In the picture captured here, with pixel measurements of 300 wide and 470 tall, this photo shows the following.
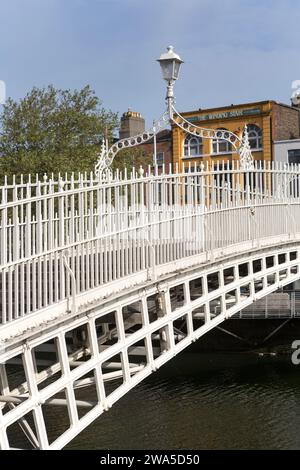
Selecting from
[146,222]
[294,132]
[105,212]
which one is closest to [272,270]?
[146,222]

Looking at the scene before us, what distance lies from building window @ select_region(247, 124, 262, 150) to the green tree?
548 inches

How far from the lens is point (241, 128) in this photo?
1522 inches

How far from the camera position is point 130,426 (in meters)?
16.8

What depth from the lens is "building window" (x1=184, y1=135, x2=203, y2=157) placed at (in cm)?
4012

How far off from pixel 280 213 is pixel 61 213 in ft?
22.2

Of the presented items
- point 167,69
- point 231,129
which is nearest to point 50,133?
point 167,69

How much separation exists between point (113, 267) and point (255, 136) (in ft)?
99.4

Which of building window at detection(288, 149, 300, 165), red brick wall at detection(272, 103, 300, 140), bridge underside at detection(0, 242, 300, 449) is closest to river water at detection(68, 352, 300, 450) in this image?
bridge underside at detection(0, 242, 300, 449)

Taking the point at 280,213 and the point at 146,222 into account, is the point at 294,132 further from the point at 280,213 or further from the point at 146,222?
the point at 146,222

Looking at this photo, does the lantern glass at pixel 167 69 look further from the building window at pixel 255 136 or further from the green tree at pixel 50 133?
the building window at pixel 255 136

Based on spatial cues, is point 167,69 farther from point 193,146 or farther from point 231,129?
point 193,146

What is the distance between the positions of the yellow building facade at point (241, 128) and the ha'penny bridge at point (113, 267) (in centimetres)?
2400

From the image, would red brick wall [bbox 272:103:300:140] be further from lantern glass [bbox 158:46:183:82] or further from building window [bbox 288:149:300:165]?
lantern glass [bbox 158:46:183:82]
